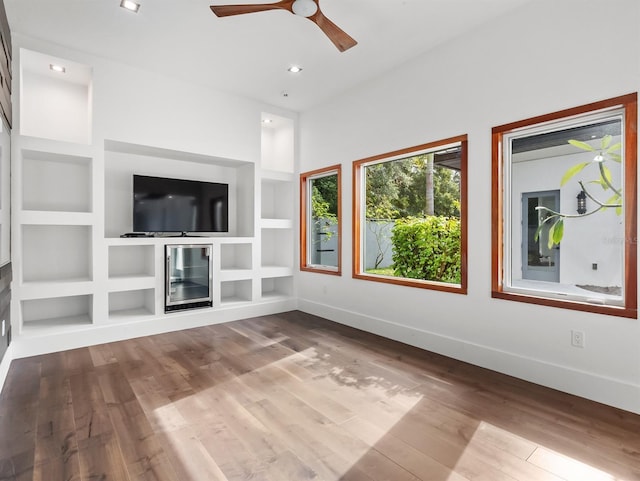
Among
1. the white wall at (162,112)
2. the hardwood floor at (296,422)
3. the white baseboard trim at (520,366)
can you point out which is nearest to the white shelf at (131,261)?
the hardwood floor at (296,422)

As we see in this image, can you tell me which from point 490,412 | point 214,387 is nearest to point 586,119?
point 490,412

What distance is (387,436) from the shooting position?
214 cm

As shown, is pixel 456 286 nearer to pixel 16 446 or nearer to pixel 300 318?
pixel 300 318

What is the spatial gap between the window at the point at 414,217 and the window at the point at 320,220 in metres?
0.43

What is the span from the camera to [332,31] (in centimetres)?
294

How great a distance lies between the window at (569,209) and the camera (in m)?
2.53

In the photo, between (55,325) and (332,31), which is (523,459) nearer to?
(332,31)

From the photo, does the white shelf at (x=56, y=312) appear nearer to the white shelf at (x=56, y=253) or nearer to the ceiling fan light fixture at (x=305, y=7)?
the white shelf at (x=56, y=253)

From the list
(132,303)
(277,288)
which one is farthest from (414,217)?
(132,303)

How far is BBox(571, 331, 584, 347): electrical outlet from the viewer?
8.79 ft

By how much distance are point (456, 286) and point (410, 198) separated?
1182 millimetres

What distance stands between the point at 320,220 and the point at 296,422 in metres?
3.52

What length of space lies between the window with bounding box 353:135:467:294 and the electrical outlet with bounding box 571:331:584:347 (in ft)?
3.07

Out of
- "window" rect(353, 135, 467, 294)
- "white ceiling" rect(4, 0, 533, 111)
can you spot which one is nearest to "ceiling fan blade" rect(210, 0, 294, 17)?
"white ceiling" rect(4, 0, 533, 111)
